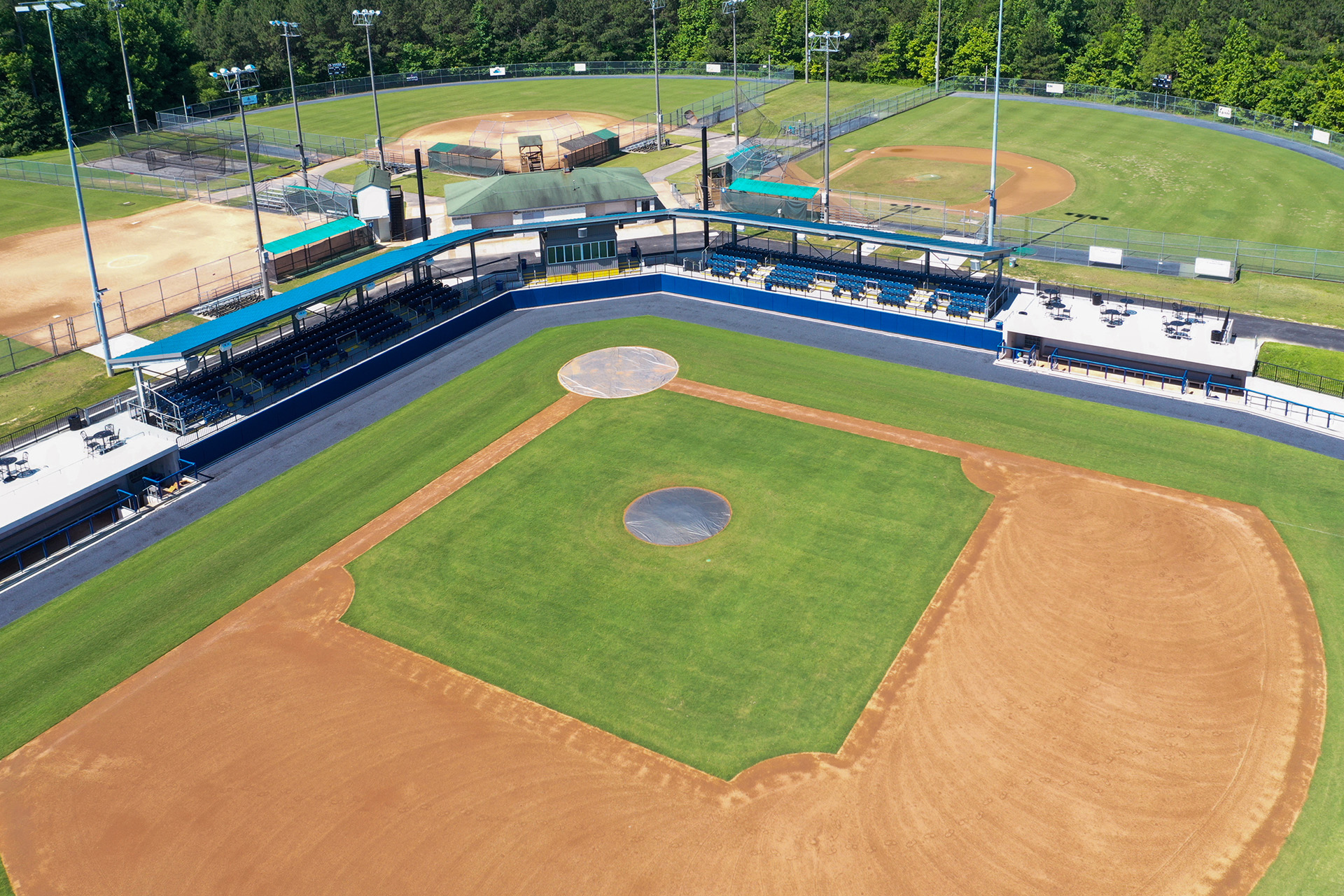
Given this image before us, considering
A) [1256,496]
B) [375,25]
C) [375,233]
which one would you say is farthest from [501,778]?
[375,25]

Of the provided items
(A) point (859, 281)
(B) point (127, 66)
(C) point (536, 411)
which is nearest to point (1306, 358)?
(A) point (859, 281)

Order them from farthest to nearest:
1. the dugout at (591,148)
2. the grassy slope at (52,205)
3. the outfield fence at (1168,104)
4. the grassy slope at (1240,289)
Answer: the outfield fence at (1168,104)
the dugout at (591,148)
the grassy slope at (52,205)
the grassy slope at (1240,289)

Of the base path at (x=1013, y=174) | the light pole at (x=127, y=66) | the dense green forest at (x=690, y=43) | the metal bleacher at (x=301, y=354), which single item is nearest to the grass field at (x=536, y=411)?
the metal bleacher at (x=301, y=354)

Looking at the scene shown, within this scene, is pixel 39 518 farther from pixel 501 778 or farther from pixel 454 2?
pixel 454 2

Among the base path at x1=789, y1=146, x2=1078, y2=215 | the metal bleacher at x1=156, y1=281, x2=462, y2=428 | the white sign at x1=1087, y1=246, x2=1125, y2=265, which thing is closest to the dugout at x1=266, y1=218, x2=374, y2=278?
the metal bleacher at x1=156, y1=281, x2=462, y2=428

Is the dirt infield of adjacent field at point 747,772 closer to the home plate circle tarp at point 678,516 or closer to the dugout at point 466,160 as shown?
the home plate circle tarp at point 678,516

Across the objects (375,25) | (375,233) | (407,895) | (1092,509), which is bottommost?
(407,895)
